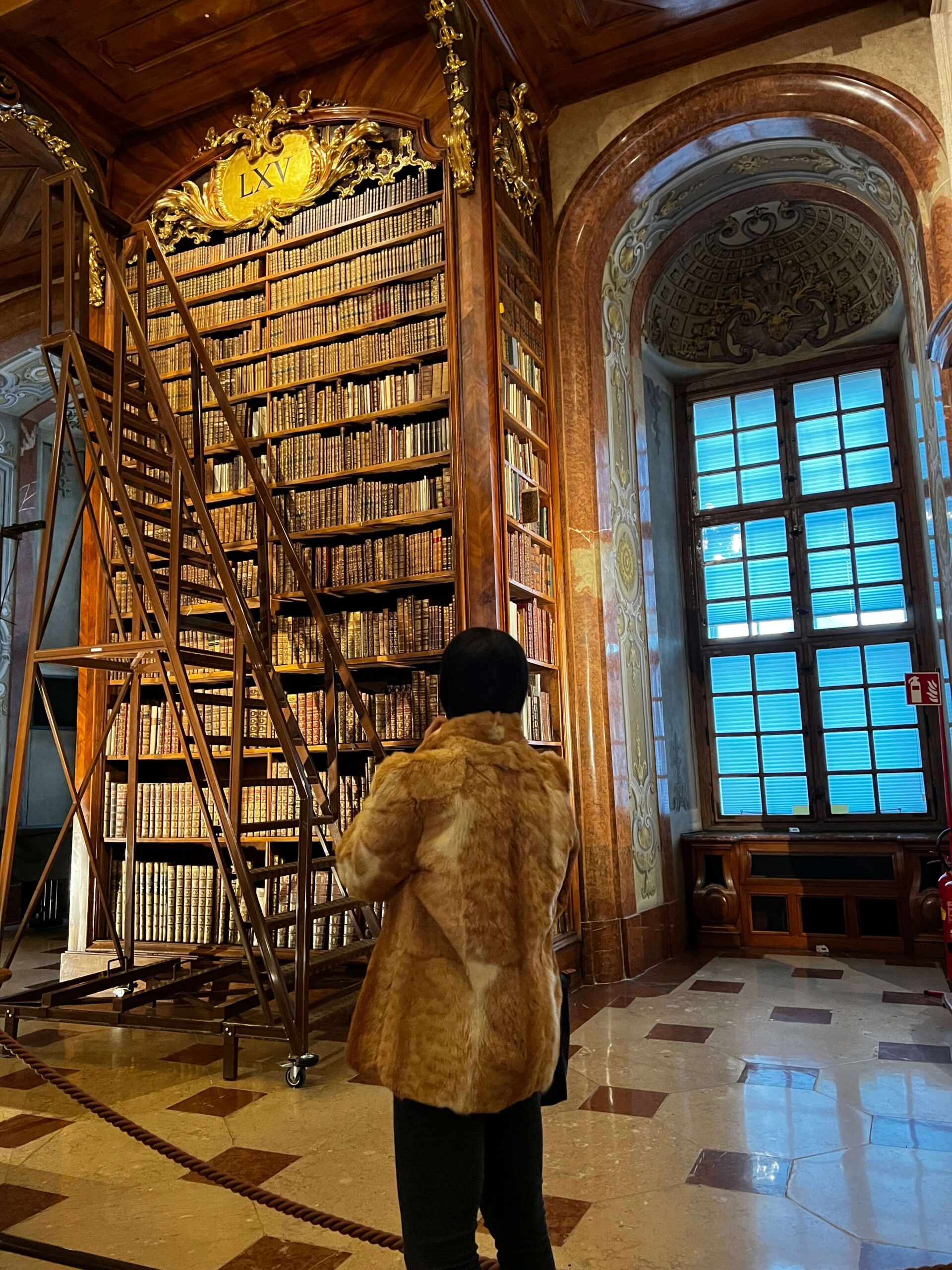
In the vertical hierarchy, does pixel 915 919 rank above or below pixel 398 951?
below

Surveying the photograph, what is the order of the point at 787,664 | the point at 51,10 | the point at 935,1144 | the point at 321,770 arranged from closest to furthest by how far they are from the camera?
the point at 935,1144
the point at 51,10
the point at 321,770
the point at 787,664

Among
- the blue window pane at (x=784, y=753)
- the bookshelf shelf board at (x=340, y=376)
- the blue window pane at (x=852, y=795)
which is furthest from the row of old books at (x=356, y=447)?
the blue window pane at (x=852, y=795)

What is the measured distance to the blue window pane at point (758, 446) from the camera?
6215 mm

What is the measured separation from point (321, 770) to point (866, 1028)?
107 inches

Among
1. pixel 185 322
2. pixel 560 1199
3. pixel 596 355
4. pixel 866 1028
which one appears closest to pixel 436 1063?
pixel 560 1199

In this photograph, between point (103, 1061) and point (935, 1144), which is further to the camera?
point (103, 1061)

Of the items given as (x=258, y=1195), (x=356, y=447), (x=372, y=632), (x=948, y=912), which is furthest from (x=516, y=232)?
(x=258, y=1195)

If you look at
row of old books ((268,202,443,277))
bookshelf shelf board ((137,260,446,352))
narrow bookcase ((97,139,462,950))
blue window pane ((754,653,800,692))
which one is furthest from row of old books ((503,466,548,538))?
blue window pane ((754,653,800,692))

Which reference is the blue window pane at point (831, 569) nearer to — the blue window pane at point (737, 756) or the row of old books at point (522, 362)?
the blue window pane at point (737, 756)

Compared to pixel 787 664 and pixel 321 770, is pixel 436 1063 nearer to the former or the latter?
pixel 321 770

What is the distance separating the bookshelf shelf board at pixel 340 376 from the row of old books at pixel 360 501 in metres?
0.54

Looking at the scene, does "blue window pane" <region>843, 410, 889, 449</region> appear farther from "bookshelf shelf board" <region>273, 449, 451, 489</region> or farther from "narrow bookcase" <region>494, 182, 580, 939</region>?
"bookshelf shelf board" <region>273, 449, 451, 489</region>

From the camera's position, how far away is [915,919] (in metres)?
4.98

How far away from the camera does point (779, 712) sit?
237 inches
